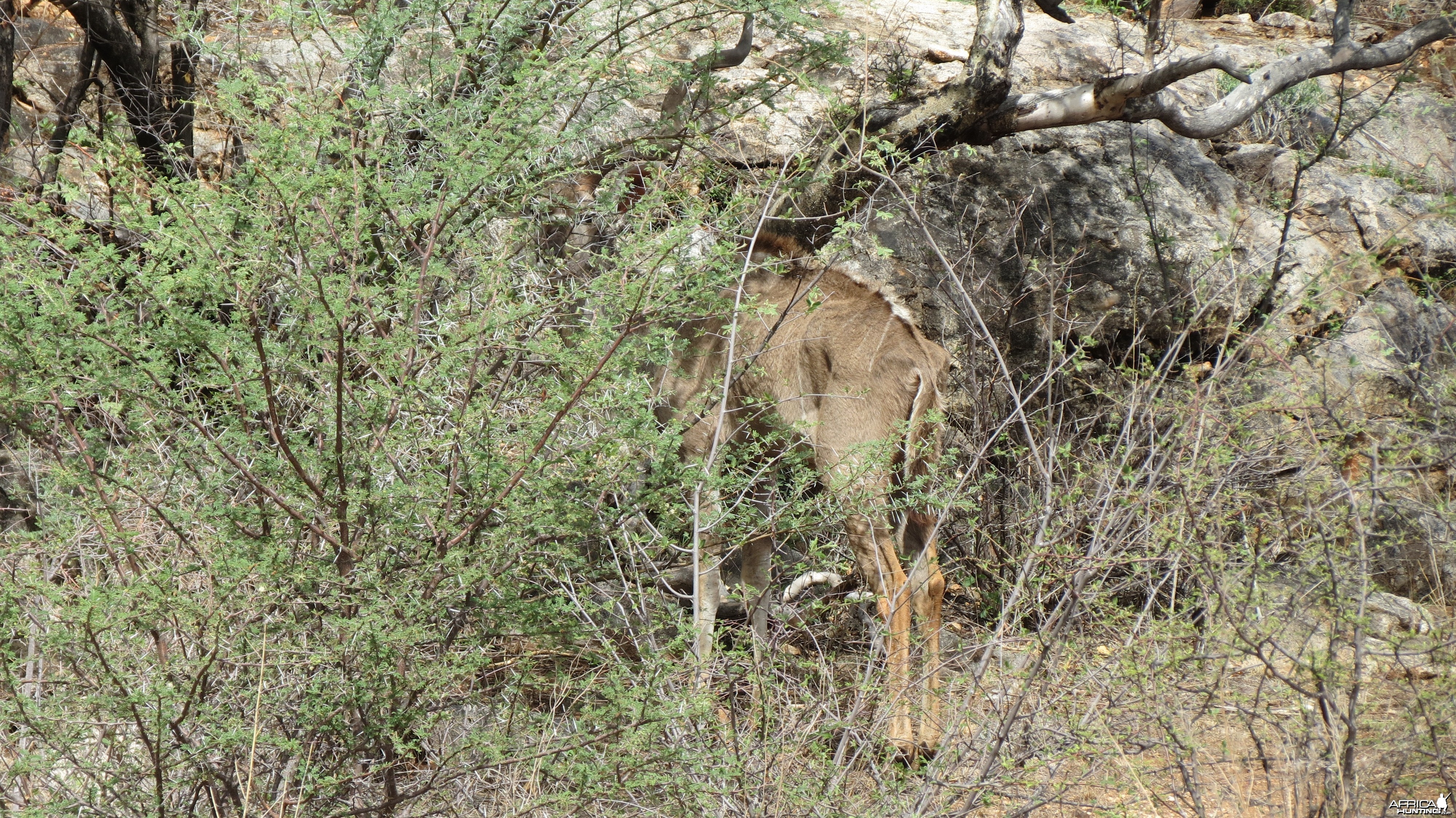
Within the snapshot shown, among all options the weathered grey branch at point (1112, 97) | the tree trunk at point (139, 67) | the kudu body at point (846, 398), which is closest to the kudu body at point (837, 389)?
the kudu body at point (846, 398)

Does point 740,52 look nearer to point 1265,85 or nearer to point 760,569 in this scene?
point 760,569

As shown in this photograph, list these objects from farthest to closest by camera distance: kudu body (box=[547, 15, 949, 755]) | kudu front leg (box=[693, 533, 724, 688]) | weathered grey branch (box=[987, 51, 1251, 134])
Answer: weathered grey branch (box=[987, 51, 1251, 134]), kudu body (box=[547, 15, 949, 755]), kudu front leg (box=[693, 533, 724, 688])

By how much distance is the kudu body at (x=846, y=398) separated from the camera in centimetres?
531

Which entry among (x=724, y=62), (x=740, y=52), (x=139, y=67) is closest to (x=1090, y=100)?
(x=740, y=52)

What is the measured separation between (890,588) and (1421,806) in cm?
235

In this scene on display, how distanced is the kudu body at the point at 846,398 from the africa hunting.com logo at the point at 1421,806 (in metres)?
1.82

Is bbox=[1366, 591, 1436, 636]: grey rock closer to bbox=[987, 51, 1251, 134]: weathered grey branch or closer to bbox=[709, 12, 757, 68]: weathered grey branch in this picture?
bbox=[987, 51, 1251, 134]: weathered grey branch

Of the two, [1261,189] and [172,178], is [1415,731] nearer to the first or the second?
[172,178]

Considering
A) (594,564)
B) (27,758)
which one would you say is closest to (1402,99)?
(594,564)

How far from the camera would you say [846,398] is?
203 inches

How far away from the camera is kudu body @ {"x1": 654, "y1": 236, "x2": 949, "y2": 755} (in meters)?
5.31

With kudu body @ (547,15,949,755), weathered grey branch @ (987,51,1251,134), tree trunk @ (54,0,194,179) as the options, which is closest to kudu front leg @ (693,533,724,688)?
kudu body @ (547,15,949,755)

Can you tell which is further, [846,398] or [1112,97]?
[1112,97]

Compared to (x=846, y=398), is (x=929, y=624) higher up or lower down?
lower down
